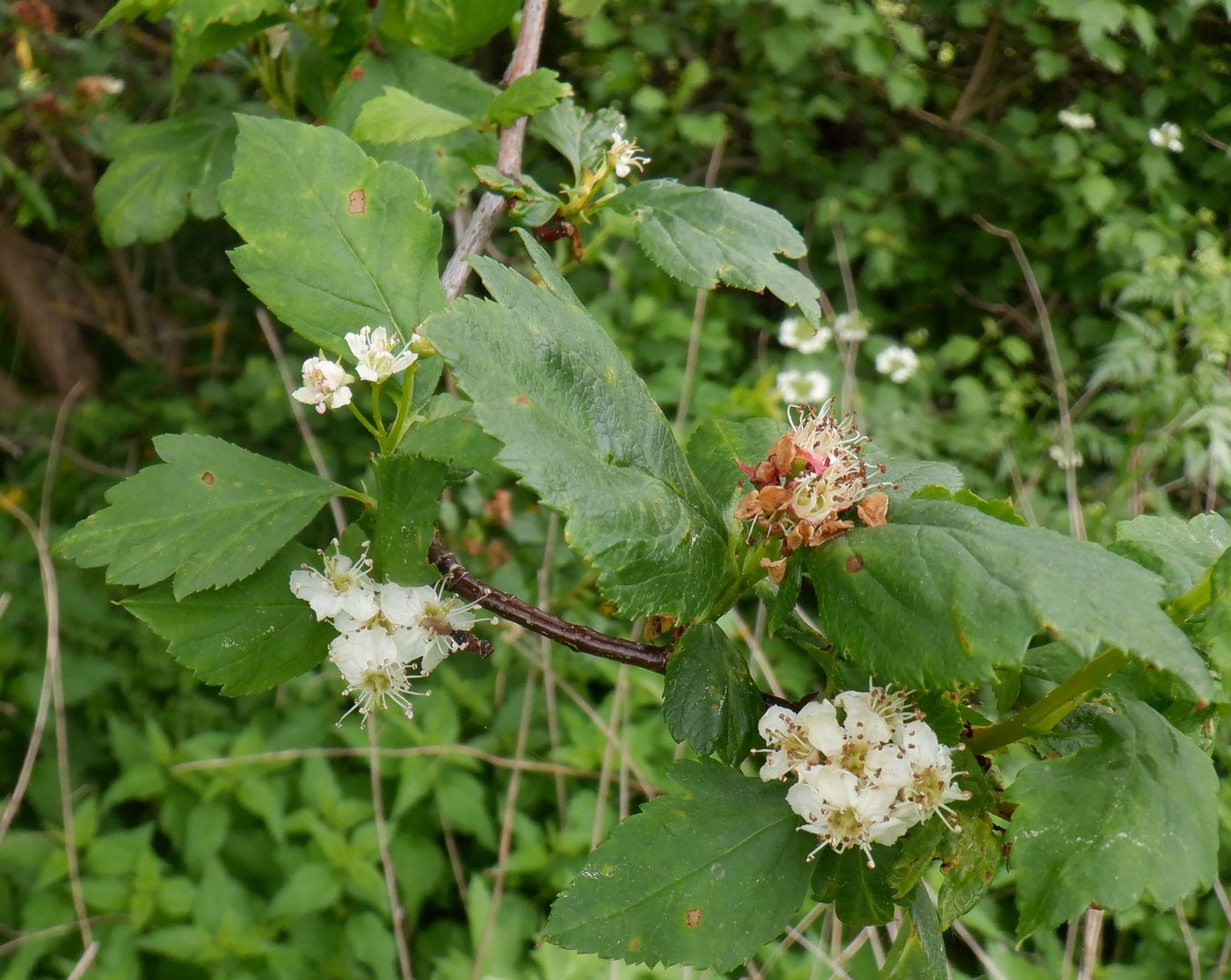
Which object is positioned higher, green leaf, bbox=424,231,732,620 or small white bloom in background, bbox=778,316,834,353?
green leaf, bbox=424,231,732,620

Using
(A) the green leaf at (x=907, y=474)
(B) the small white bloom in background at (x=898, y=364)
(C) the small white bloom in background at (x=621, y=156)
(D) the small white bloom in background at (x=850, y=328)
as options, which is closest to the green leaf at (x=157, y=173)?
(C) the small white bloom in background at (x=621, y=156)

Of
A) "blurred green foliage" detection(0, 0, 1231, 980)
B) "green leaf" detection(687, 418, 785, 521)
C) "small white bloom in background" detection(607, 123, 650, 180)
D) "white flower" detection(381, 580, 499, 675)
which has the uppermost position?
"small white bloom in background" detection(607, 123, 650, 180)

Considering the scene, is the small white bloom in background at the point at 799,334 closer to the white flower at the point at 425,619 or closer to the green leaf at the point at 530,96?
the green leaf at the point at 530,96

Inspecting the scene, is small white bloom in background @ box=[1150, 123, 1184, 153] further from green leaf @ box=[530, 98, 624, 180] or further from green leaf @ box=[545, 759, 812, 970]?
green leaf @ box=[545, 759, 812, 970]

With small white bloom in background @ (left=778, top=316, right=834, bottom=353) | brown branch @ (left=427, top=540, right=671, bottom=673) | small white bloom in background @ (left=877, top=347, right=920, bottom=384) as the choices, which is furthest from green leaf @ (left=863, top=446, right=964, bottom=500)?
small white bloom in background @ (left=877, top=347, right=920, bottom=384)

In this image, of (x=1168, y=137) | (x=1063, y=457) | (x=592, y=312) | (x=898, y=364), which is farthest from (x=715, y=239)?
(x=1168, y=137)

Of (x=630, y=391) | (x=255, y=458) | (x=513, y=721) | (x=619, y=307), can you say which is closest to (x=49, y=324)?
(x=619, y=307)

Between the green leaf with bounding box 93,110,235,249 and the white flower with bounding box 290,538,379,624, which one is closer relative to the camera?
the white flower with bounding box 290,538,379,624
